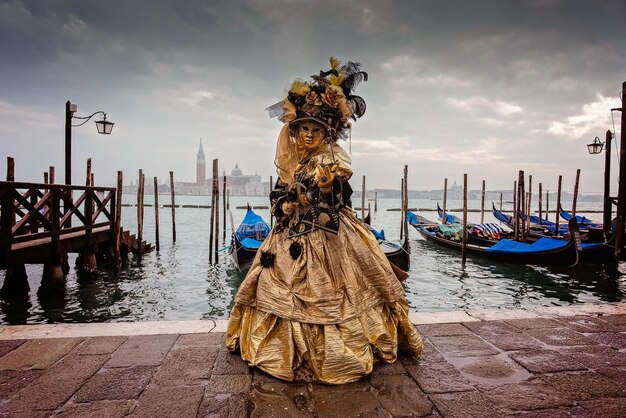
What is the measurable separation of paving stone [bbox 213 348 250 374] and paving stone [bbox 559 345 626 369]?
2.00m

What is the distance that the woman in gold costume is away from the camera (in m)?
1.97

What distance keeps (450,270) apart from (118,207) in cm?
843

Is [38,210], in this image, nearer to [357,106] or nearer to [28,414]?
[28,414]

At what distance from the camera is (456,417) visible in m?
1.60

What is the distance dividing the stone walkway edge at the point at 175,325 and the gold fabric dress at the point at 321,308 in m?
0.61

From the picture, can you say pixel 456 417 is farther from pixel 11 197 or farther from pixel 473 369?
pixel 11 197

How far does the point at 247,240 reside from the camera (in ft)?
29.8

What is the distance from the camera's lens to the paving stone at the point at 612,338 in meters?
2.38

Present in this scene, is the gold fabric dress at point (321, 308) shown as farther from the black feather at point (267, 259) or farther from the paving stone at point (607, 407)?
the paving stone at point (607, 407)

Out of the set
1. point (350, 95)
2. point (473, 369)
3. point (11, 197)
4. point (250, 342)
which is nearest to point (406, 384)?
point (473, 369)

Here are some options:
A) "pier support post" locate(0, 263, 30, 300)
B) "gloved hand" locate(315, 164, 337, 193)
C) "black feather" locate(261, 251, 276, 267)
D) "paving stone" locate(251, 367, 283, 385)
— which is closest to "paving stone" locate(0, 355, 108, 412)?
"paving stone" locate(251, 367, 283, 385)

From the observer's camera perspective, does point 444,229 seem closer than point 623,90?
No

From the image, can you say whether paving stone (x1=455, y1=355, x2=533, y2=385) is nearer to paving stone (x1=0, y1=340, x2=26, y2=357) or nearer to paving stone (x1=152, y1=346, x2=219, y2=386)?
paving stone (x1=152, y1=346, x2=219, y2=386)

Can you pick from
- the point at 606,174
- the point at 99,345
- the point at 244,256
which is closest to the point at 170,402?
the point at 99,345
